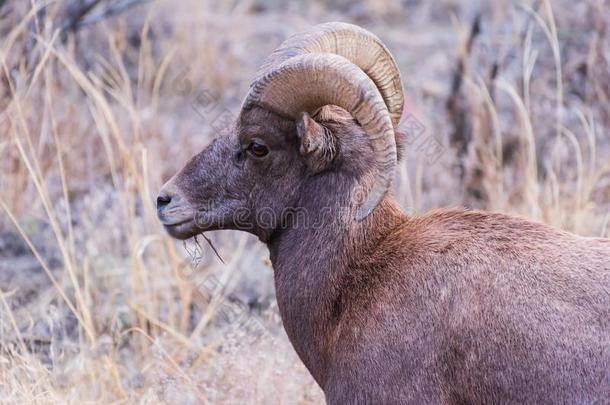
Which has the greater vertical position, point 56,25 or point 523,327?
point 56,25

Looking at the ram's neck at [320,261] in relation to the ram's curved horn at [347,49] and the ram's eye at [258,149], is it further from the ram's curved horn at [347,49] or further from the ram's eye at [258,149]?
the ram's curved horn at [347,49]

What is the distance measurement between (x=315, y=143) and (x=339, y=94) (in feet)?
0.90

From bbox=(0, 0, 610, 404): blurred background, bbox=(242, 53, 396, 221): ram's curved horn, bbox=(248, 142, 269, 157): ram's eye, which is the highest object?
bbox=(242, 53, 396, 221): ram's curved horn

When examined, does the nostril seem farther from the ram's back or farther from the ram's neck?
the ram's back

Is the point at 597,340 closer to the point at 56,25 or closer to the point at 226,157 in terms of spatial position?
the point at 226,157

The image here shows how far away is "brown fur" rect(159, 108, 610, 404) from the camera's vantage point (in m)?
4.07

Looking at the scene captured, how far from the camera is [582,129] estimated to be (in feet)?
35.4

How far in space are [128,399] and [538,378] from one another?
2903mm

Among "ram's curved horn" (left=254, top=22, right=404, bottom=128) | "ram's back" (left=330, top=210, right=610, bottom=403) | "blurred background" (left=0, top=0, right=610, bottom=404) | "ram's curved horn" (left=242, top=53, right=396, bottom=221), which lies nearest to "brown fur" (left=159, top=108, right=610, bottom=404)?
"ram's back" (left=330, top=210, right=610, bottom=403)

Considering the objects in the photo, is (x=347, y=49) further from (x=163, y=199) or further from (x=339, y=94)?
(x=163, y=199)

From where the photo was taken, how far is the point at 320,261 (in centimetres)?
471

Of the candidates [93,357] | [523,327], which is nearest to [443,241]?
[523,327]

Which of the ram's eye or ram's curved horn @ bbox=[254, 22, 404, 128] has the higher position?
ram's curved horn @ bbox=[254, 22, 404, 128]

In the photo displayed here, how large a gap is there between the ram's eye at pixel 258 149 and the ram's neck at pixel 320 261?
28 centimetres
